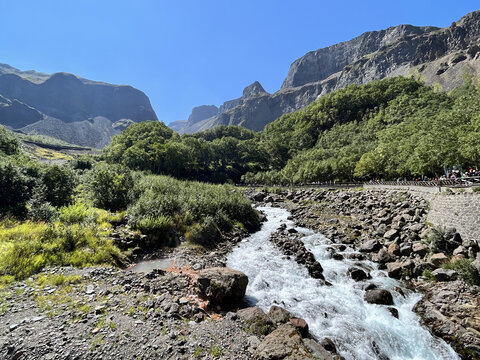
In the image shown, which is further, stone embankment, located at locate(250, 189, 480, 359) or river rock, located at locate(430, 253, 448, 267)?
river rock, located at locate(430, 253, 448, 267)

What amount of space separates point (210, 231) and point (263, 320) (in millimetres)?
14640

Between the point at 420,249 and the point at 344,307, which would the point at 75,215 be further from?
the point at 420,249

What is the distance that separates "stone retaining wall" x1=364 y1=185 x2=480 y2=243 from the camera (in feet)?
55.9

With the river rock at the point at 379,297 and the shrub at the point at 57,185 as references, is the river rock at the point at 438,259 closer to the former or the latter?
the river rock at the point at 379,297

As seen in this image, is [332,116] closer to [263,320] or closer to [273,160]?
[273,160]

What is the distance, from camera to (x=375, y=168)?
58.9m

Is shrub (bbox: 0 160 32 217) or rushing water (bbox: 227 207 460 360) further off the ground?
shrub (bbox: 0 160 32 217)

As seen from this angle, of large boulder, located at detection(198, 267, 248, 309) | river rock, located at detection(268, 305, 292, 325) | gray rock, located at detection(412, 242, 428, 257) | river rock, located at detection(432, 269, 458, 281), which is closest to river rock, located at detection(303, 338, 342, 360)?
river rock, located at detection(268, 305, 292, 325)

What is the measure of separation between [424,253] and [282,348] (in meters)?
16.6

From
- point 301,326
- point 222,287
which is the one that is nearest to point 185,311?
point 222,287

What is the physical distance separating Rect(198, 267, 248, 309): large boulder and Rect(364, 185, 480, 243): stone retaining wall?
18.6 m

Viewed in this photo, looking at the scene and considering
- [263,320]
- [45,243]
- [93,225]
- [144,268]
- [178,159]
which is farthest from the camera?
[178,159]

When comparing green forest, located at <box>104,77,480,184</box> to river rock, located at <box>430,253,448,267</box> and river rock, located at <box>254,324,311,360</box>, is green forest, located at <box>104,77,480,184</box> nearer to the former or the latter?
river rock, located at <box>430,253,448,267</box>

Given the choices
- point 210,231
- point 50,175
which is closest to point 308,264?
point 210,231
